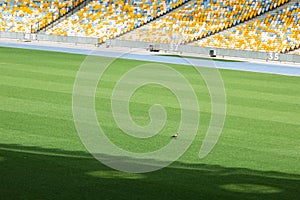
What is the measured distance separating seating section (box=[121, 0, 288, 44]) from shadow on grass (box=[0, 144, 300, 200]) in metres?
35.9

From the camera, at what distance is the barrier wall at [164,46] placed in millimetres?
42050

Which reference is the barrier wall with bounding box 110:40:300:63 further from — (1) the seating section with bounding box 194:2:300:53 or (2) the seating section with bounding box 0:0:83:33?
(2) the seating section with bounding box 0:0:83:33

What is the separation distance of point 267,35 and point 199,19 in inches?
227

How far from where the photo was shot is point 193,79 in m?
28.0

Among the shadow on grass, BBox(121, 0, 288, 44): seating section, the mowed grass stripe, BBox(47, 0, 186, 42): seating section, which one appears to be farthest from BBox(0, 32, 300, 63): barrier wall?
the shadow on grass

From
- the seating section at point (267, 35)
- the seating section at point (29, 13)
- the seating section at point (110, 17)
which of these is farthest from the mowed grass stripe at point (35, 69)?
the seating section at point (29, 13)

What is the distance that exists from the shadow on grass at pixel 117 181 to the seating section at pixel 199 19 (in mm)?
35930

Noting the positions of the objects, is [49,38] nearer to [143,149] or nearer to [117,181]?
[143,149]

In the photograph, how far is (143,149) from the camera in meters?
13.6

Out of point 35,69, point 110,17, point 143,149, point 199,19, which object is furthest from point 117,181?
point 110,17

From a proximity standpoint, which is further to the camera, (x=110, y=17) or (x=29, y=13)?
(x=29, y=13)

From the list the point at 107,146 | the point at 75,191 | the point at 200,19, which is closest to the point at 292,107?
the point at 107,146

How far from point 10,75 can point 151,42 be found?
21.5 m

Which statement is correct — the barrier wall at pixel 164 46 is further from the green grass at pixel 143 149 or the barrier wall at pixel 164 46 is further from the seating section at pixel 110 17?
the green grass at pixel 143 149
